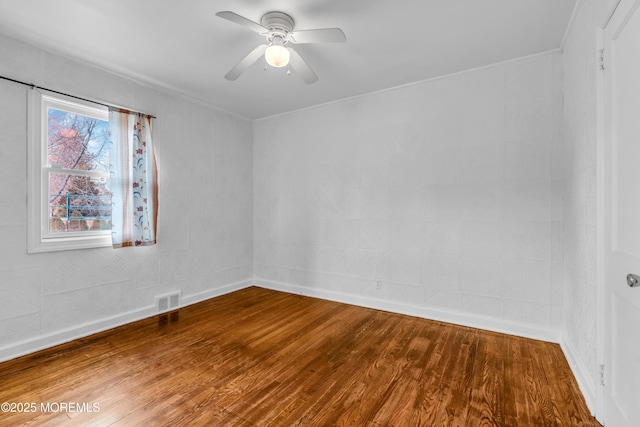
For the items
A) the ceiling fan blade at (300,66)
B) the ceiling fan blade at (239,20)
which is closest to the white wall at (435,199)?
the ceiling fan blade at (300,66)

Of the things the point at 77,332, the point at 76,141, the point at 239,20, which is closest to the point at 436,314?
the point at 239,20

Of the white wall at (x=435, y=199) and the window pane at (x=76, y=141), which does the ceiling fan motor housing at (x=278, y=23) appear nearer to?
the white wall at (x=435, y=199)

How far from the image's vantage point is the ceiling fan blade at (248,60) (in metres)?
2.23

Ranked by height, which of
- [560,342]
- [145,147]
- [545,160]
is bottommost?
[560,342]

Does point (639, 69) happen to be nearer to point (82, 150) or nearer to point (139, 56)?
point (139, 56)

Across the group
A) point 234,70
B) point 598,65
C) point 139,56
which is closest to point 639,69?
point 598,65

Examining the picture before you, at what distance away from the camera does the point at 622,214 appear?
141 cm

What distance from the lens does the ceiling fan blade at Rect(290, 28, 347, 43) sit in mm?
1959

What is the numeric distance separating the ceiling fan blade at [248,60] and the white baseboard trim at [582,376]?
307cm

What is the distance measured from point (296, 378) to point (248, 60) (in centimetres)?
244

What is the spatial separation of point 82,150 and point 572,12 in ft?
14.0

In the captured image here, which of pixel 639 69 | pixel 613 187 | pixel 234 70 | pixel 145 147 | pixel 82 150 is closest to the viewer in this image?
pixel 639 69

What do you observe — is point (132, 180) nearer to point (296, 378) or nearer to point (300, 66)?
point (300, 66)

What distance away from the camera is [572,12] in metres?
2.10
